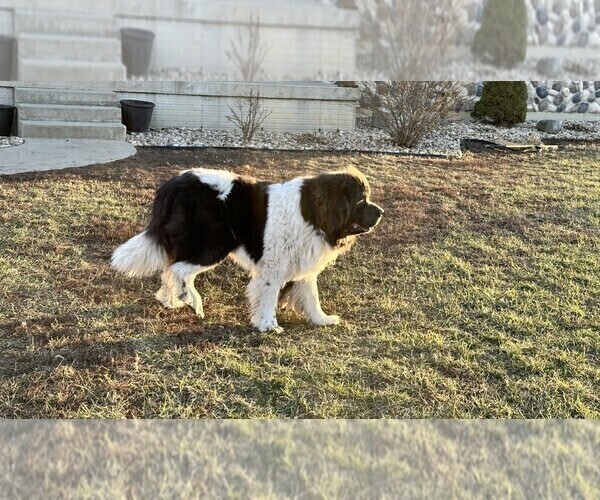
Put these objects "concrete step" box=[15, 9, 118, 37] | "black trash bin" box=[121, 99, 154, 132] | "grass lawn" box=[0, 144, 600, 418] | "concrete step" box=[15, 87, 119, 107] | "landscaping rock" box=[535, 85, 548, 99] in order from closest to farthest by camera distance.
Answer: "concrete step" box=[15, 9, 118, 37] → "grass lawn" box=[0, 144, 600, 418] → "concrete step" box=[15, 87, 119, 107] → "black trash bin" box=[121, 99, 154, 132] → "landscaping rock" box=[535, 85, 548, 99]

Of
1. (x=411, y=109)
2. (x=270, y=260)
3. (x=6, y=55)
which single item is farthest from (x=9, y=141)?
(x=6, y=55)

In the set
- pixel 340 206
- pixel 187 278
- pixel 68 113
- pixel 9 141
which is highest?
pixel 68 113

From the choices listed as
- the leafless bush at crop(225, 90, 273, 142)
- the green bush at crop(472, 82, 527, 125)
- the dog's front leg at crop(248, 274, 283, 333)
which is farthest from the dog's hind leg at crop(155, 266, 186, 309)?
the green bush at crop(472, 82, 527, 125)

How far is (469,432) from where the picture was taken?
10.7ft

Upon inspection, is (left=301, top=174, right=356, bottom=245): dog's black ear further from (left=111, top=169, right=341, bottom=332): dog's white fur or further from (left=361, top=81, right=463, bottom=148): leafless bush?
(left=361, top=81, right=463, bottom=148): leafless bush

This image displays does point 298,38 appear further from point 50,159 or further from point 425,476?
point 50,159

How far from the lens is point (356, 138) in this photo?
11.9 m

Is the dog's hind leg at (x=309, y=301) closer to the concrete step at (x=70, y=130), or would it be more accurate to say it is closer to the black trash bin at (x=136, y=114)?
the concrete step at (x=70, y=130)

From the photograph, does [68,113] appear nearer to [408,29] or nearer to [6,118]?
[6,118]

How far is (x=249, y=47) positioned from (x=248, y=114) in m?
10.7

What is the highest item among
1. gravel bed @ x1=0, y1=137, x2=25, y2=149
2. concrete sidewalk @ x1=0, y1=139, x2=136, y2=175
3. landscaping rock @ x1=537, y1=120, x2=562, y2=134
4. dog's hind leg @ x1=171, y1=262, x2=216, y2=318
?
landscaping rock @ x1=537, y1=120, x2=562, y2=134

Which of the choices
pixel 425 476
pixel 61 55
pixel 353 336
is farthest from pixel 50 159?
pixel 61 55

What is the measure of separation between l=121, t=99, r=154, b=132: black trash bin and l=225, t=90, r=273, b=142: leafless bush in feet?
4.50

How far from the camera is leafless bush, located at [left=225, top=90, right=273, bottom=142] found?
35.7 ft
